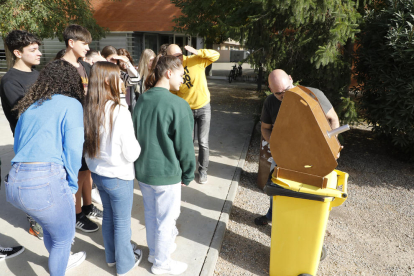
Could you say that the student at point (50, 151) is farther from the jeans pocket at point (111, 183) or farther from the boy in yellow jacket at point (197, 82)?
the boy in yellow jacket at point (197, 82)

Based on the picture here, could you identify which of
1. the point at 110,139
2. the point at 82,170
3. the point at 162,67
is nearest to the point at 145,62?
the point at 82,170

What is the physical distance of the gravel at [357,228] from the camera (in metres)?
2.99

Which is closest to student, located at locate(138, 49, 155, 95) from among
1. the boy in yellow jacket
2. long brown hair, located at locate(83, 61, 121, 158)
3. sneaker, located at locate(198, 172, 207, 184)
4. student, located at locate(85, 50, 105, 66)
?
the boy in yellow jacket

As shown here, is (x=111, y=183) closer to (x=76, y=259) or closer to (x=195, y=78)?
(x=76, y=259)

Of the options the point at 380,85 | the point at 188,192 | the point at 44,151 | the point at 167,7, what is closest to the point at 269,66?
the point at 380,85

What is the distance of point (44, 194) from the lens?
74.6 inches

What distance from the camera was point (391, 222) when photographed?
3.85m

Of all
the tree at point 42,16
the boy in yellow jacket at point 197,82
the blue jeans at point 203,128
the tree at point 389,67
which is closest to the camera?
the boy in yellow jacket at point 197,82

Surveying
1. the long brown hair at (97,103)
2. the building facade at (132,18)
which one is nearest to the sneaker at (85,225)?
the long brown hair at (97,103)

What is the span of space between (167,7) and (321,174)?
16.4 metres

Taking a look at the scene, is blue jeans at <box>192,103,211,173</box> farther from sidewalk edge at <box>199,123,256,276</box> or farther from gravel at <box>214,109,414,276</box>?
gravel at <box>214,109,414,276</box>

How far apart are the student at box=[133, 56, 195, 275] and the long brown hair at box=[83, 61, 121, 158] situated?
0.77ft

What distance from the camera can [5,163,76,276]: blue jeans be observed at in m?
1.87

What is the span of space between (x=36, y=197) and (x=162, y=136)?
0.91 meters
